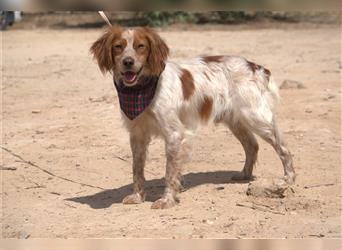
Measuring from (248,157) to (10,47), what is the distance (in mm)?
10315

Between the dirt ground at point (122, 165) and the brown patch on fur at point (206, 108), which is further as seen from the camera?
the brown patch on fur at point (206, 108)

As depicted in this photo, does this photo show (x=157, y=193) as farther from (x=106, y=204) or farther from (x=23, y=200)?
(x=23, y=200)

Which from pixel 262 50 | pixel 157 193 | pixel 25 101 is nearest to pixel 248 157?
pixel 157 193

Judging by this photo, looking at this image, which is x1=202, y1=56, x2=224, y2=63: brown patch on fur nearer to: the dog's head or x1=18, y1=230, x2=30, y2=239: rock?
the dog's head

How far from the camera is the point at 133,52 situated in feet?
18.9

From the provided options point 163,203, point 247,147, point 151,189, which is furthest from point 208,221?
point 247,147

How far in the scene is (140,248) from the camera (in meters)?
2.24

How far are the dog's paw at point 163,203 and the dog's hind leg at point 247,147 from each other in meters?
1.24

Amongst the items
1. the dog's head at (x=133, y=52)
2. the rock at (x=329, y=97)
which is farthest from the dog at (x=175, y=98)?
the rock at (x=329, y=97)

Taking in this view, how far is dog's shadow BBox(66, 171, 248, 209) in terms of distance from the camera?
6.34 m

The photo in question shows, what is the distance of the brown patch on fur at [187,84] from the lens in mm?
6305

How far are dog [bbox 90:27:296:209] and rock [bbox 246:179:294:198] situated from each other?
1.72 feet

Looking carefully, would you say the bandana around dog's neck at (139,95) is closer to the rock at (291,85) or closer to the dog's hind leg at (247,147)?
the dog's hind leg at (247,147)

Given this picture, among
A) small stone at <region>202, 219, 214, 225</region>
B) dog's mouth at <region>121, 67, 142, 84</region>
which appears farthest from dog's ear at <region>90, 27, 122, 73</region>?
small stone at <region>202, 219, 214, 225</region>
